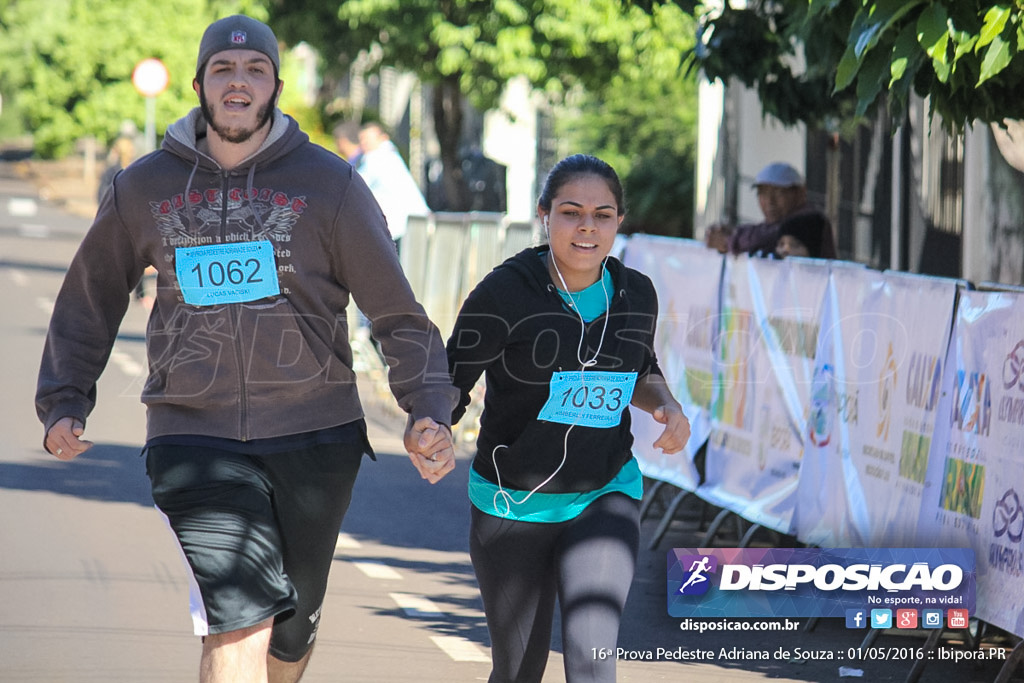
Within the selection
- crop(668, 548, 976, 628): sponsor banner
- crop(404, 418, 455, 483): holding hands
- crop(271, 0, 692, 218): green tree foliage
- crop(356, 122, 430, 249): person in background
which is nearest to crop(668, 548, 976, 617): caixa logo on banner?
crop(668, 548, 976, 628): sponsor banner

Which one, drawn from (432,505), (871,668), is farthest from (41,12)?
(871,668)

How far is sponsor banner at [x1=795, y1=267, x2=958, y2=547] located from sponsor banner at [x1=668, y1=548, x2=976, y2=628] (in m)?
0.29

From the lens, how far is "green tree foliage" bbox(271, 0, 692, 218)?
21.8 metres

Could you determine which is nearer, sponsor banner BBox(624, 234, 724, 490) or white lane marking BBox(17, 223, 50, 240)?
sponsor banner BBox(624, 234, 724, 490)

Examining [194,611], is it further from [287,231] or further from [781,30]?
[781,30]

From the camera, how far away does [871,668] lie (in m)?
6.96

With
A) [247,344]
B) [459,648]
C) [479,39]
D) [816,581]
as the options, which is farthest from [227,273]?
[479,39]

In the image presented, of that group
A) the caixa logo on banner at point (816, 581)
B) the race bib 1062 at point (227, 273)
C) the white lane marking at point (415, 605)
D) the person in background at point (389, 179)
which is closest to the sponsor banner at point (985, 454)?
the caixa logo on banner at point (816, 581)

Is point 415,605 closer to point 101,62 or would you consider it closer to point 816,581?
point 816,581

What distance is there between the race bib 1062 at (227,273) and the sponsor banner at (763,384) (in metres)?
4.46

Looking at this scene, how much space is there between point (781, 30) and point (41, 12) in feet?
188

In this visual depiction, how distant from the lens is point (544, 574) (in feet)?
15.6

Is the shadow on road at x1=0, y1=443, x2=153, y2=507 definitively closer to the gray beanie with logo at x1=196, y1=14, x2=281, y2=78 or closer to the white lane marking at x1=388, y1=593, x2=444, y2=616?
the white lane marking at x1=388, y1=593, x2=444, y2=616

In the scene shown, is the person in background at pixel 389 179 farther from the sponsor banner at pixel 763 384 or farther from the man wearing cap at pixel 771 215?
the sponsor banner at pixel 763 384
